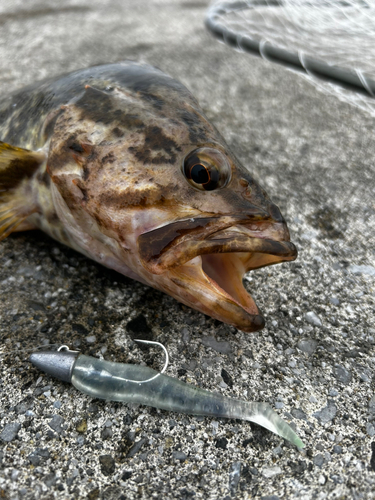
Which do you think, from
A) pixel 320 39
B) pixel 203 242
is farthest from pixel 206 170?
pixel 320 39

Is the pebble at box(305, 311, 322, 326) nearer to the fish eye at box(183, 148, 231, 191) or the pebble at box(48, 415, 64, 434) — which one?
the fish eye at box(183, 148, 231, 191)

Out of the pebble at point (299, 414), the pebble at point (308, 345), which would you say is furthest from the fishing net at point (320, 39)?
the pebble at point (299, 414)

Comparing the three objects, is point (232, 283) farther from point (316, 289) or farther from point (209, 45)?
point (209, 45)

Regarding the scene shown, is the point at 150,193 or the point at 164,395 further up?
the point at 150,193

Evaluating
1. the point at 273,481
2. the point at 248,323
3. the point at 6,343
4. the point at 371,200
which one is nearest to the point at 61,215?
the point at 6,343

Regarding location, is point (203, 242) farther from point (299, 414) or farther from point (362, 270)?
point (362, 270)

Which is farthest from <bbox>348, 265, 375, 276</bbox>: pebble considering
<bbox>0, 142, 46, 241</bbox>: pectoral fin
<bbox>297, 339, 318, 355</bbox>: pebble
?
<bbox>0, 142, 46, 241</bbox>: pectoral fin

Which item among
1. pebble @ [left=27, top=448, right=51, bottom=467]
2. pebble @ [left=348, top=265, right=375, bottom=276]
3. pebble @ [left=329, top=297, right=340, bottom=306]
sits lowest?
pebble @ [left=27, top=448, right=51, bottom=467]
